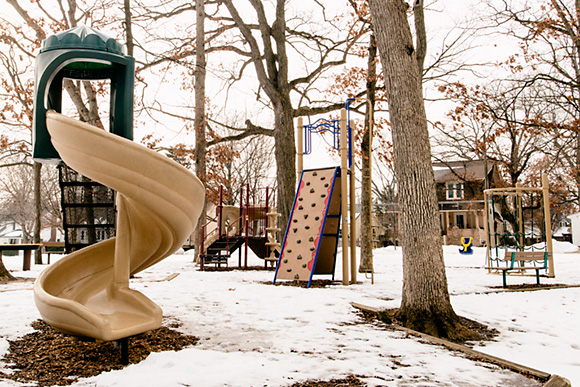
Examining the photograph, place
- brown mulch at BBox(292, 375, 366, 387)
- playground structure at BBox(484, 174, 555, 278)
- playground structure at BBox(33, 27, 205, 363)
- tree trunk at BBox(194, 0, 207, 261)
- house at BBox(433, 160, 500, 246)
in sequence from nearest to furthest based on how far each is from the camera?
brown mulch at BBox(292, 375, 366, 387), playground structure at BBox(33, 27, 205, 363), playground structure at BBox(484, 174, 555, 278), tree trunk at BBox(194, 0, 207, 261), house at BBox(433, 160, 500, 246)

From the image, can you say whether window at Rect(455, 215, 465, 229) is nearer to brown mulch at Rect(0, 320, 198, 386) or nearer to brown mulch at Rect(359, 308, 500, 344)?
brown mulch at Rect(359, 308, 500, 344)

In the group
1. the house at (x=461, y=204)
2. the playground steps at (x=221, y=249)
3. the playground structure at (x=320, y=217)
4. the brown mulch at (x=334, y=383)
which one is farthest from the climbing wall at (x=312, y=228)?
the house at (x=461, y=204)

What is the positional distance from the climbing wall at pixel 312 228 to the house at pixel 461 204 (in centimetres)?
2658

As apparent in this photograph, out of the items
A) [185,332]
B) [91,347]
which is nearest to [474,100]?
[185,332]

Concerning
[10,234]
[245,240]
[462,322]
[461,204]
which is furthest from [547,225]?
[10,234]

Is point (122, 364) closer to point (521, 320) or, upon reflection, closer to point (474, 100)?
point (521, 320)

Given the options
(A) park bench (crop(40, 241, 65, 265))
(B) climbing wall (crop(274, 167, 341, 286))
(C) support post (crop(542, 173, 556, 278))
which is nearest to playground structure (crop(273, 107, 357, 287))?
(B) climbing wall (crop(274, 167, 341, 286))

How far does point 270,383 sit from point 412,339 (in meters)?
1.91

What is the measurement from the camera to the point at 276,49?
520 inches

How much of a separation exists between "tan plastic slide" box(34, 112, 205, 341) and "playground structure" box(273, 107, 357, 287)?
178 inches

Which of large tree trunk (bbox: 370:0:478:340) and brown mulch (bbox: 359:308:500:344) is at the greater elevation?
large tree trunk (bbox: 370:0:478:340)

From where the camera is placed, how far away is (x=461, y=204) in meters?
37.3

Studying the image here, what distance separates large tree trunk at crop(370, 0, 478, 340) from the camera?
485 centimetres

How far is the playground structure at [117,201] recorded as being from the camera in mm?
2992
